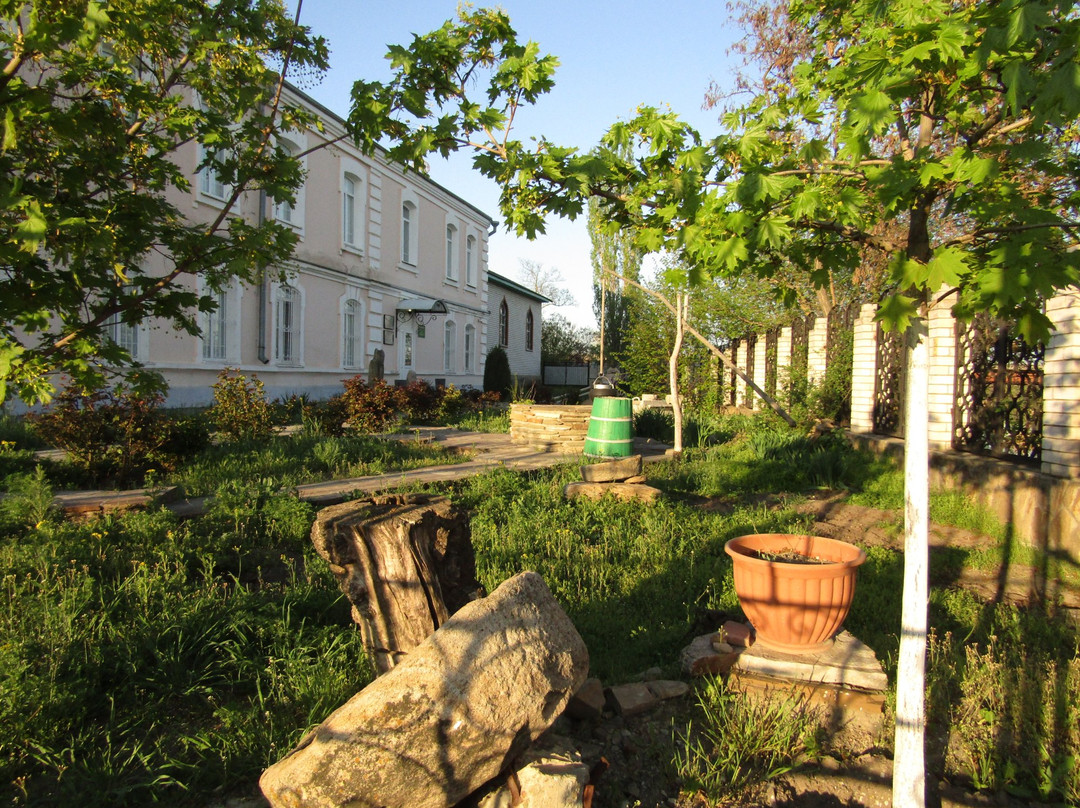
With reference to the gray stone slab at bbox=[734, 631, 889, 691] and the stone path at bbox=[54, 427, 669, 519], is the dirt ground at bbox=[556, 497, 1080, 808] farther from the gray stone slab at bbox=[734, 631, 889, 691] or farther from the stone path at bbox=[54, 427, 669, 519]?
the stone path at bbox=[54, 427, 669, 519]

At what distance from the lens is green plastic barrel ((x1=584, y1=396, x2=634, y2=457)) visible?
7.62 meters

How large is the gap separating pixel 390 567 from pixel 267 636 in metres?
1.01

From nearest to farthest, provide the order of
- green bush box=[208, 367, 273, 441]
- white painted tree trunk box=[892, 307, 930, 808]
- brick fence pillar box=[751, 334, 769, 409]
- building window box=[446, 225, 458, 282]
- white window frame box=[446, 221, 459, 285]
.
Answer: white painted tree trunk box=[892, 307, 930, 808], green bush box=[208, 367, 273, 441], brick fence pillar box=[751, 334, 769, 409], white window frame box=[446, 221, 459, 285], building window box=[446, 225, 458, 282]

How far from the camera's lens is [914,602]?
2.26m

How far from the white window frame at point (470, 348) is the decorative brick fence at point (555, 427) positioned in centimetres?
1449

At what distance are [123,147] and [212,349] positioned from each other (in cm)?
1072

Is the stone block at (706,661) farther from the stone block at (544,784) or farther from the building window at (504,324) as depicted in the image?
the building window at (504,324)

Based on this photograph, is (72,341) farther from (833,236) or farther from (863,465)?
(863,465)

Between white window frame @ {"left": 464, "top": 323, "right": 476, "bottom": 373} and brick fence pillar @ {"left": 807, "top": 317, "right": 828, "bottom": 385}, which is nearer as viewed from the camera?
brick fence pillar @ {"left": 807, "top": 317, "right": 828, "bottom": 385}

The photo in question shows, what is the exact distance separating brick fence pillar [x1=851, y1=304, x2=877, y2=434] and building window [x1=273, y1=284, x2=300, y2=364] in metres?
11.1

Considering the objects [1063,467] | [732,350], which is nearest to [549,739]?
[1063,467]

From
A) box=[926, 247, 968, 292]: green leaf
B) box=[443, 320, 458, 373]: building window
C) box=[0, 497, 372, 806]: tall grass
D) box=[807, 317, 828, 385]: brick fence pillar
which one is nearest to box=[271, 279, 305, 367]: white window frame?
box=[443, 320, 458, 373]: building window

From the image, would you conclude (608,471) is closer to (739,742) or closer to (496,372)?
(739,742)

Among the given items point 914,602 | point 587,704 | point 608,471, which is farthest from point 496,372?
point 914,602
